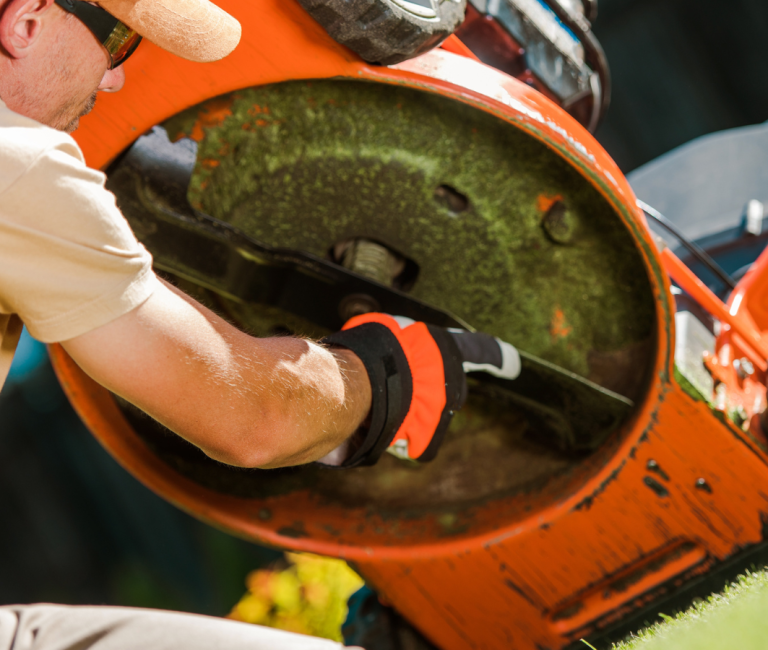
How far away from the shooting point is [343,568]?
3209 millimetres

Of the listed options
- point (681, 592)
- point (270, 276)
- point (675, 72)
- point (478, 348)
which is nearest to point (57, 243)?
point (270, 276)

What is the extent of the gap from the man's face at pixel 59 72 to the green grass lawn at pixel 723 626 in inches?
37.4

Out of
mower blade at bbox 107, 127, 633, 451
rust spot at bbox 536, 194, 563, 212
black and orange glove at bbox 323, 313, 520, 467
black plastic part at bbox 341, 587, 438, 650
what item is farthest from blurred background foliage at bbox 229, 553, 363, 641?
Result: rust spot at bbox 536, 194, 563, 212

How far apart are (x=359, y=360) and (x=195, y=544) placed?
3.56 m

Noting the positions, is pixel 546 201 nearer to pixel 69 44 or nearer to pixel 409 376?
pixel 409 376

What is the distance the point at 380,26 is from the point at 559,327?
0.67 m

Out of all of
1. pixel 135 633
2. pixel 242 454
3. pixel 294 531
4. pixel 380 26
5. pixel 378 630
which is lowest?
pixel 378 630

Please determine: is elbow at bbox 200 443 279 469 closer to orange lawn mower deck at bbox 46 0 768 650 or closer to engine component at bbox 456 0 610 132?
orange lawn mower deck at bbox 46 0 768 650

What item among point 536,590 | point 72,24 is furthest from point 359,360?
point 536,590

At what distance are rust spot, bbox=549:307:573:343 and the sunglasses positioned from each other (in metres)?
0.84

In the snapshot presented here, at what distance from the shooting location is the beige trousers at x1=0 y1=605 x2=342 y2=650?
0.80 m

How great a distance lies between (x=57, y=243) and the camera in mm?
581

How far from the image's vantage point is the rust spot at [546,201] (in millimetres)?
1096

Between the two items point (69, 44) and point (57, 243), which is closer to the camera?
point (57, 243)
